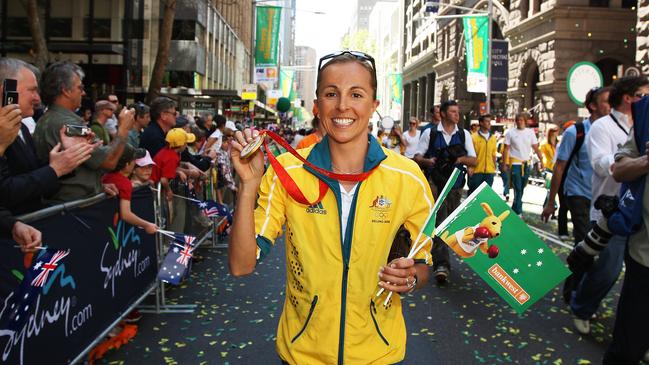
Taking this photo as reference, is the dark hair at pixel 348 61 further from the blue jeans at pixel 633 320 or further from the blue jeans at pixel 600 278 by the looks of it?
the blue jeans at pixel 600 278

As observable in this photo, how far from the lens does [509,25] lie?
35.9m

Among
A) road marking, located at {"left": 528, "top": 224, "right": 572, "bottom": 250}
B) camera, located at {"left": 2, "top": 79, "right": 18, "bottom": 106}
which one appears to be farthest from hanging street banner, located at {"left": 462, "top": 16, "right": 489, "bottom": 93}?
camera, located at {"left": 2, "top": 79, "right": 18, "bottom": 106}

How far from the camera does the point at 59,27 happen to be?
88.8 ft

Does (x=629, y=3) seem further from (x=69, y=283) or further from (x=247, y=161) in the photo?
(x=247, y=161)

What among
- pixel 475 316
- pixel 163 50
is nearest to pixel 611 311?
pixel 475 316

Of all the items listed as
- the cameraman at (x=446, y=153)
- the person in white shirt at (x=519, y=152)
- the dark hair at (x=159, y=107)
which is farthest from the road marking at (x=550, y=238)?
the dark hair at (x=159, y=107)

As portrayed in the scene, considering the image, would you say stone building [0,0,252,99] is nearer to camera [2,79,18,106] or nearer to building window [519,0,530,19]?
building window [519,0,530,19]

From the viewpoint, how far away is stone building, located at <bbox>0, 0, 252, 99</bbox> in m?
25.4

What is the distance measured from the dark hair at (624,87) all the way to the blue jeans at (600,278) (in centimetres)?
126

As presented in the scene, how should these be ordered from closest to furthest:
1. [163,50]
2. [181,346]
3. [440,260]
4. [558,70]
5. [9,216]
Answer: [9,216], [181,346], [440,260], [163,50], [558,70]

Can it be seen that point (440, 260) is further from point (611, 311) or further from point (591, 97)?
point (591, 97)

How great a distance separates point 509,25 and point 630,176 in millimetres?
34657

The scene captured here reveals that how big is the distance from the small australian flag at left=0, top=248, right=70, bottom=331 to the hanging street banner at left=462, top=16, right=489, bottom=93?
1090 inches

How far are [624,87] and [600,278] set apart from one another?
1.71 metres
